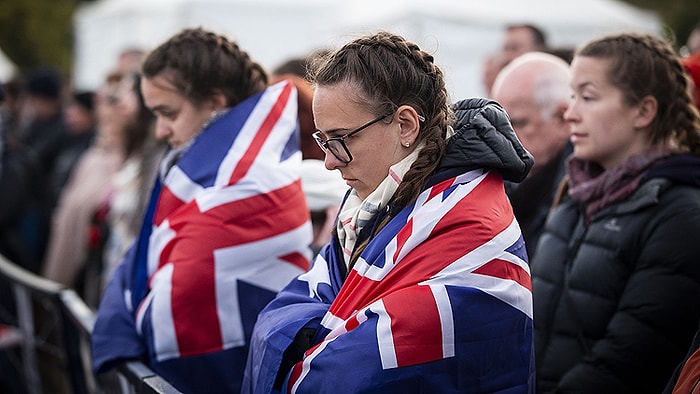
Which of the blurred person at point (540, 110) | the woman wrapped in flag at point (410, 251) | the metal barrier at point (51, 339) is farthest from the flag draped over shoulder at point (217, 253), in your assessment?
the blurred person at point (540, 110)

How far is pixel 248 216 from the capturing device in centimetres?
311

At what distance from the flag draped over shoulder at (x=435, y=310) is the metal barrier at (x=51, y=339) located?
1.07 m

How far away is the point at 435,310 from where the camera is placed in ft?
6.89

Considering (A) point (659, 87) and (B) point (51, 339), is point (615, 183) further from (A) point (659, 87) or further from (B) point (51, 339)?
(B) point (51, 339)

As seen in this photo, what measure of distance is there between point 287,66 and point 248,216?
60.8 inches

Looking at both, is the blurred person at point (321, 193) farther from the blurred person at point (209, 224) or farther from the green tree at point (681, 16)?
the green tree at point (681, 16)

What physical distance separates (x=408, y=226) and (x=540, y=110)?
2.00 m

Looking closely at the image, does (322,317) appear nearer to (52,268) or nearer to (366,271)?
(366,271)

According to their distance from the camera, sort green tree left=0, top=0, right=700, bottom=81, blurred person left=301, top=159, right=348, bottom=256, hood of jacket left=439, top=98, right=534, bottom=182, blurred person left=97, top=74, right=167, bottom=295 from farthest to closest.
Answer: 1. green tree left=0, top=0, right=700, bottom=81
2. blurred person left=97, top=74, right=167, bottom=295
3. blurred person left=301, top=159, right=348, bottom=256
4. hood of jacket left=439, top=98, right=534, bottom=182

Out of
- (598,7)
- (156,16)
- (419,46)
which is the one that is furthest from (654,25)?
(419,46)

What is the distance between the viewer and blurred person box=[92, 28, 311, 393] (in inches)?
120

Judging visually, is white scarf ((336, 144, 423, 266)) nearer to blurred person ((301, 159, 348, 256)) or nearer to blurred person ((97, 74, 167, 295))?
blurred person ((301, 159, 348, 256))

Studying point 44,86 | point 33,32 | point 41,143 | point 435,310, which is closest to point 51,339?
point 435,310

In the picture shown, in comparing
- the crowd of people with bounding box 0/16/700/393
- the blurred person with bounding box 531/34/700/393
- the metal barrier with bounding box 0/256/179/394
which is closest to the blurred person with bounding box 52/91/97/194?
the metal barrier with bounding box 0/256/179/394
